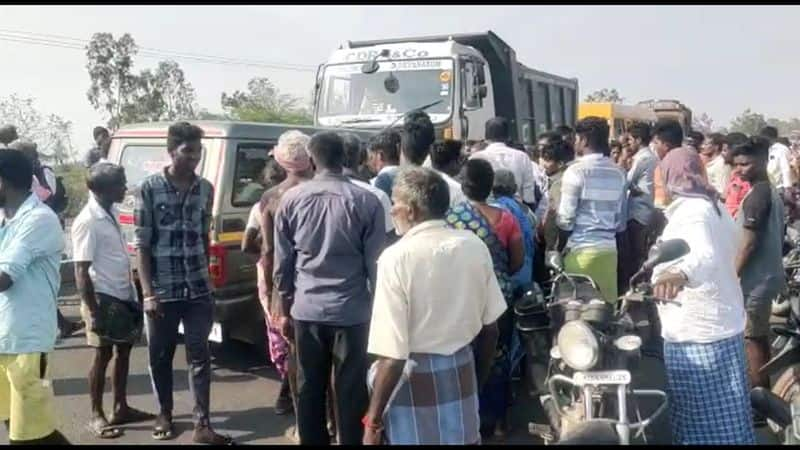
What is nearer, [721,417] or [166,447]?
[721,417]

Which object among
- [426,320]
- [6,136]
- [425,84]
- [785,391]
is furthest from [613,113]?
[426,320]

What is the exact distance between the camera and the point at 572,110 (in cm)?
1388

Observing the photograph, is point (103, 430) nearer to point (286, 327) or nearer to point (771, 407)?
point (286, 327)

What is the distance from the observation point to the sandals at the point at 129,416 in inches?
185

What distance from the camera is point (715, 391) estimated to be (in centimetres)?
335

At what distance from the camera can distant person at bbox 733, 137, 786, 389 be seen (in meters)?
4.43

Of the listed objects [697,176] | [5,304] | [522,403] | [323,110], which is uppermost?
[323,110]

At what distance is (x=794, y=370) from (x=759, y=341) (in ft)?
1.95

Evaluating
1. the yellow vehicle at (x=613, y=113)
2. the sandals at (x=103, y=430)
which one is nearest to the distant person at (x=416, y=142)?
the sandals at (x=103, y=430)

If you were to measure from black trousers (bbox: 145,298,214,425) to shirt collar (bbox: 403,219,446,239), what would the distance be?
207 cm

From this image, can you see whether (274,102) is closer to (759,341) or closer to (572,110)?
(572,110)

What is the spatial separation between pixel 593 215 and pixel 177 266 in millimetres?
2676

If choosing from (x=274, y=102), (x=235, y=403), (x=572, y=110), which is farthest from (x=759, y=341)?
(x=274, y=102)

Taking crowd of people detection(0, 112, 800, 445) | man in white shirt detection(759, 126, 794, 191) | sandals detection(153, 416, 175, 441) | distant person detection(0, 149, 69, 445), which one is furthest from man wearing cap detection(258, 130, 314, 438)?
man in white shirt detection(759, 126, 794, 191)
